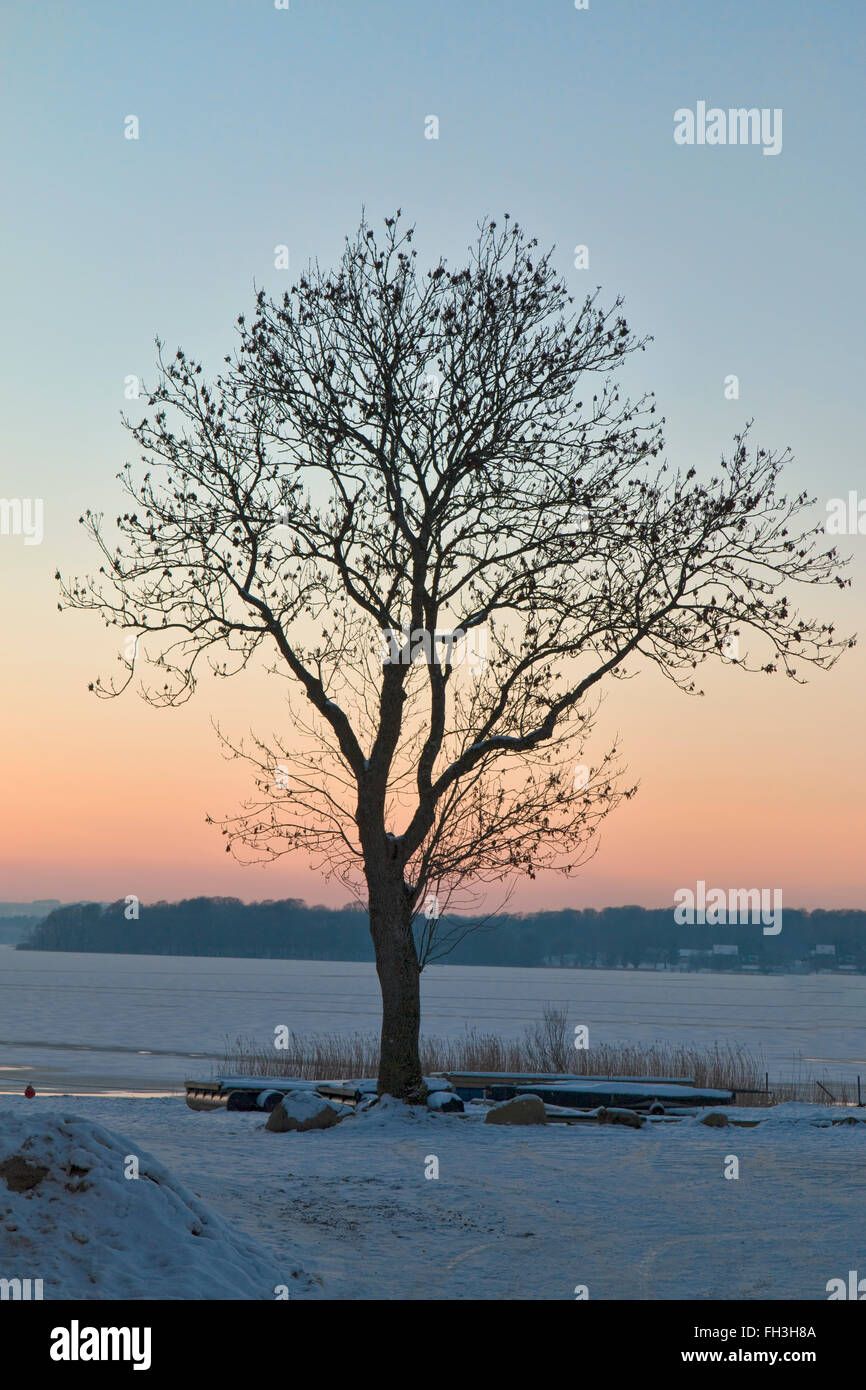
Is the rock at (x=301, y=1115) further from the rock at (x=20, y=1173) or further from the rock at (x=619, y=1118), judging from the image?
the rock at (x=20, y=1173)

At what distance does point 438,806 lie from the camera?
741 inches

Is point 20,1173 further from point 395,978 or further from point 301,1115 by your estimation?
point 395,978

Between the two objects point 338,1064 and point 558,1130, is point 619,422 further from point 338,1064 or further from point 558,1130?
point 338,1064

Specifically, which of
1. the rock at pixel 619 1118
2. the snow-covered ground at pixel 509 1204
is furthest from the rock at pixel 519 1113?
the rock at pixel 619 1118

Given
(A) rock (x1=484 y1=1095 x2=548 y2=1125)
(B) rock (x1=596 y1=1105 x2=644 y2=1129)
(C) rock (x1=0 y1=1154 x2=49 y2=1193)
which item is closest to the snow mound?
(C) rock (x1=0 y1=1154 x2=49 y2=1193)

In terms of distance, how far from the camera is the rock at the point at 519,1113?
17047 mm

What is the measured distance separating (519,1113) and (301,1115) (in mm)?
3055

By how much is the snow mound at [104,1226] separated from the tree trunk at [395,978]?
945 cm

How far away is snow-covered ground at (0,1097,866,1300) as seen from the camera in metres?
8.52
